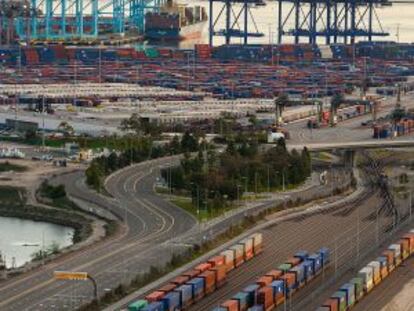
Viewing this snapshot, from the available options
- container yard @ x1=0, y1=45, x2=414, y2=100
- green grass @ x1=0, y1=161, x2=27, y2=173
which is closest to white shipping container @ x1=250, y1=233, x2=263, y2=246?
green grass @ x1=0, y1=161, x2=27, y2=173

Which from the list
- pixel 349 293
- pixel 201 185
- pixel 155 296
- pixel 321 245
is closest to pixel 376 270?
pixel 349 293

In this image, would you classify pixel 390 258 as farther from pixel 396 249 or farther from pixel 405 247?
pixel 405 247

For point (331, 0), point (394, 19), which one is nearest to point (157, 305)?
point (331, 0)

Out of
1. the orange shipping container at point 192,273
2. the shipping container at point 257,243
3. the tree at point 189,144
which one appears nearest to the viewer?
the orange shipping container at point 192,273

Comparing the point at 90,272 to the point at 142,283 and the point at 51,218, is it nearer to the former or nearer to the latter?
the point at 142,283

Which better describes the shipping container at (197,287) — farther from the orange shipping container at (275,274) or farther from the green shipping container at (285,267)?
the green shipping container at (285,267)

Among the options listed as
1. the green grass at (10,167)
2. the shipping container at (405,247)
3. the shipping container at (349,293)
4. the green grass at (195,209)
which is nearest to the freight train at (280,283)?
the shipping container at (349,293)

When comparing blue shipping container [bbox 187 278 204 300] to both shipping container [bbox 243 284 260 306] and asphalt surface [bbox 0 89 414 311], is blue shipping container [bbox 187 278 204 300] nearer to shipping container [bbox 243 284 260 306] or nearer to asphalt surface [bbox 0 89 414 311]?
asphalt surface [bbox 0 89 414 311]
